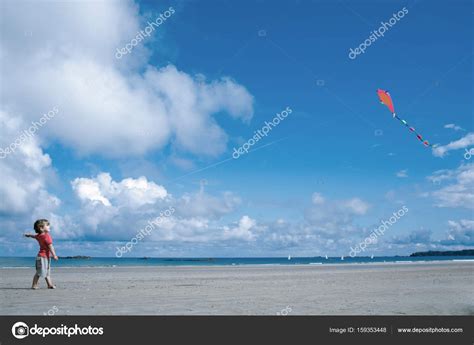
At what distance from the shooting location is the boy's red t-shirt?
48.7ft

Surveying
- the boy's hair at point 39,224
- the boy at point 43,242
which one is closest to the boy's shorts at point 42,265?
the boy at point 43,242

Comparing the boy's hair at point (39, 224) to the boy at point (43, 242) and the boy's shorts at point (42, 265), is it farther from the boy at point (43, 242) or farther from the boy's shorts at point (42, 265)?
the boy's shorts at point (42, 265)

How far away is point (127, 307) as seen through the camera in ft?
39.3

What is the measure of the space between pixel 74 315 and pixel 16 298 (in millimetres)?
4793
